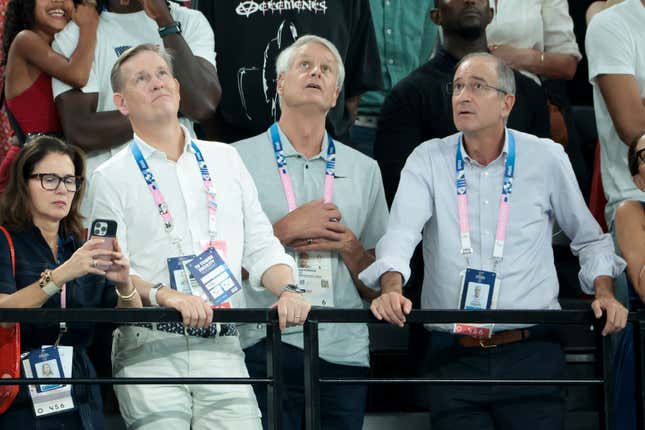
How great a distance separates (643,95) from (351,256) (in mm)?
1469

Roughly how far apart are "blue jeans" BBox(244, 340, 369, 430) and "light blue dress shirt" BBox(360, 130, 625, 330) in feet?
1.40

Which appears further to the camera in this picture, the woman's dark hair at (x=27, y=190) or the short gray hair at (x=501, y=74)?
the short gray hair at (x=501, y=74)

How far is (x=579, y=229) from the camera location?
14.1 ft

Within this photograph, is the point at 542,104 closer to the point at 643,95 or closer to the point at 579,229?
the point at 643,95

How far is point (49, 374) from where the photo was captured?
151 inches

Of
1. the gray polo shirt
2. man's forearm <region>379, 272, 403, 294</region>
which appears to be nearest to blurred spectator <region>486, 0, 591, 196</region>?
the gray polo shirt

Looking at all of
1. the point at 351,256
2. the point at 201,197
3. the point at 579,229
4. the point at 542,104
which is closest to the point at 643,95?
the point at 542,104

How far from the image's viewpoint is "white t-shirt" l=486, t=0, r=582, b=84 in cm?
566

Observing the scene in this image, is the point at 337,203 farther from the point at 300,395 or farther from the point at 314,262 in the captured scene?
the point at 300,395

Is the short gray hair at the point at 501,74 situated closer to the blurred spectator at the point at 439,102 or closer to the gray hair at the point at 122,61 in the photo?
the blurred spectator at the point at 439,102

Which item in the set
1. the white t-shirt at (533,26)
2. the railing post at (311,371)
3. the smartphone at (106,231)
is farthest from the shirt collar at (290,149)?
the white t-shirt at (533,26)

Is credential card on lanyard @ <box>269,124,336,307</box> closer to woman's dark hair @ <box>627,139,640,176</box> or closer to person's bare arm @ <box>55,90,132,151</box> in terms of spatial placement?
person's bare arm @ <box>55,90,132,151</box>

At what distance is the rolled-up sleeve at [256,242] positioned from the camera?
4000mm

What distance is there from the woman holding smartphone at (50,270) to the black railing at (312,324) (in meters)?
0.13
